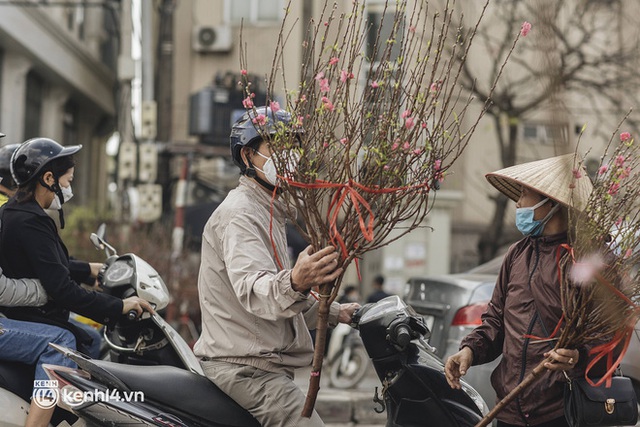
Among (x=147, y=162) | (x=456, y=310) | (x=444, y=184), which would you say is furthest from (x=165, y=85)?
(x=456, y=310)

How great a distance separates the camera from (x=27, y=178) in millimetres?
4582

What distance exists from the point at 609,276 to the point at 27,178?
8.51 ft

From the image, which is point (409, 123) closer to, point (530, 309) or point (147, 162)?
point (530, 309)

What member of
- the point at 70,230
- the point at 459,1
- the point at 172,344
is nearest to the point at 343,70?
the point at 172,344

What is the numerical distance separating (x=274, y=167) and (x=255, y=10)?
18.9m

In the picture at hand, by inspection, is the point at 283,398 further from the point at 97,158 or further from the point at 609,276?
the point at 97,158

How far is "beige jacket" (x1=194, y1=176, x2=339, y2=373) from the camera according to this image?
11.8 ft

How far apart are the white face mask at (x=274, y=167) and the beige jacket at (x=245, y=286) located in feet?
0.26

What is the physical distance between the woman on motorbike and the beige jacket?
30.1 inches

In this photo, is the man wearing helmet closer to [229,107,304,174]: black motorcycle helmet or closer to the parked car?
[229,107,304,174]: black motorcycle helmet

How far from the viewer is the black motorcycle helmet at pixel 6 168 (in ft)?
16.7

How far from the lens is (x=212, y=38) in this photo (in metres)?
21.7

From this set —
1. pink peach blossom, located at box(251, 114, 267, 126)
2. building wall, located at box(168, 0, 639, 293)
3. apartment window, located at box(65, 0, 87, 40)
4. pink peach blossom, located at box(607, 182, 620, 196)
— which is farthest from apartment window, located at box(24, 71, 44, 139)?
pink peach blossom, located at box(607, 182, 620, 196)

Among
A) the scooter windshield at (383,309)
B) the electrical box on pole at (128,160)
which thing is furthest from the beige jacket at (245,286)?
the electrical box on pole at (128,160)
